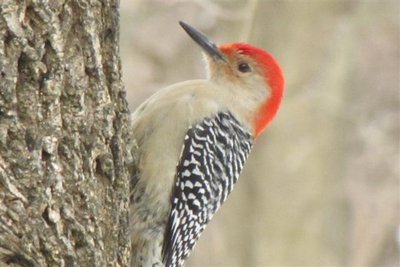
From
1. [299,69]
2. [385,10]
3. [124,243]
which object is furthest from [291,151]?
[124,243]

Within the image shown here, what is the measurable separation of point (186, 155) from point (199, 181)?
0.50 ft

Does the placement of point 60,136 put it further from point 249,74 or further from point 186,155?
point 249,74

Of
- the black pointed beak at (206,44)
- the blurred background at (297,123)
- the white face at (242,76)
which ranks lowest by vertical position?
the blurred background at (297,123)

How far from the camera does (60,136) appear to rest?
3.90m

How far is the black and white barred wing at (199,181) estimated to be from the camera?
17.5 feet

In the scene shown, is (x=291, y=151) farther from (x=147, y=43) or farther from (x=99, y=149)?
(x=99, y=149)

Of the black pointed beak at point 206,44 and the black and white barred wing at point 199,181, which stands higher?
the black pointed beak at point 206,44

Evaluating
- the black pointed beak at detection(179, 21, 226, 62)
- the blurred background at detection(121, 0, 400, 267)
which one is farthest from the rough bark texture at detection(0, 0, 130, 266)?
the blurred background at detection(121, 0, 400, 267)

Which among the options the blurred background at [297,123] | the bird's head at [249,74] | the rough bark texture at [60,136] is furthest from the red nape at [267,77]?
the blurred background at [297,123]

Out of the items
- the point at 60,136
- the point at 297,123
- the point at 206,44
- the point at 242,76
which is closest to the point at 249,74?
the point at 242,76

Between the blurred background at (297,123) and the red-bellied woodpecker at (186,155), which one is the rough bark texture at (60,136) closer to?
the red-bellied woodpecker at (186,155)

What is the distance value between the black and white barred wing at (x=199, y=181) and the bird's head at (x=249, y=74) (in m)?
0.38

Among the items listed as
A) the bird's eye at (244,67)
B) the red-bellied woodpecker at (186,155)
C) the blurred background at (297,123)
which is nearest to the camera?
the red-bellied woodpecker at (186,155)

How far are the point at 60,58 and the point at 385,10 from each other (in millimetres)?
6462
